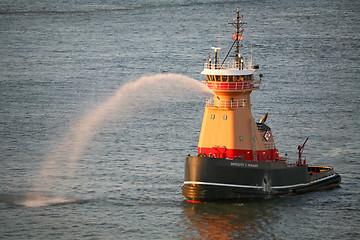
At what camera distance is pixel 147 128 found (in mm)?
101062

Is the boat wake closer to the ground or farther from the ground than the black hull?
closer to the ground

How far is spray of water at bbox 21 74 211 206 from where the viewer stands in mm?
77438

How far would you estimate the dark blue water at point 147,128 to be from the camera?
6969cm

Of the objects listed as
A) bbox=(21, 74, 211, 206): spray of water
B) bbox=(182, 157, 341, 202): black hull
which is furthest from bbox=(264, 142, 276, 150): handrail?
bbox=(21, 74, 211, 206): spray of water

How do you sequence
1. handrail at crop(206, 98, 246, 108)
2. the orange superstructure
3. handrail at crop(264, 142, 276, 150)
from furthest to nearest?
1. handrail at crop(264, 142, 276, 150)
2. handrail at crop(206, 98, 246, 108)
3. the orange superstructure

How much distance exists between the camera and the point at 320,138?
9606cm

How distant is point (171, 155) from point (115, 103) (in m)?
30.4

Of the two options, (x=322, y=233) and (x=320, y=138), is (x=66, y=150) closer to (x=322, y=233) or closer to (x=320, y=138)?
(x=320, y=138)

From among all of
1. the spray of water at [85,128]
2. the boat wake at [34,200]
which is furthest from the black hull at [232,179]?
the boat wake at [34,200]

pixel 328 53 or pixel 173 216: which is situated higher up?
pixel 328 53

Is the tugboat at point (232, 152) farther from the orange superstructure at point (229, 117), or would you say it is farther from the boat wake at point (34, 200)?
the boat wake at point (34, 200)

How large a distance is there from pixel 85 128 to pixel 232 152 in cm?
3246

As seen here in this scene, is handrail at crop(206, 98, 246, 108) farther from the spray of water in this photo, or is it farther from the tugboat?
the spray of water

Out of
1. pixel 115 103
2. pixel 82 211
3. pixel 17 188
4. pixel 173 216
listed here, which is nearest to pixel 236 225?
pixel 173 216
